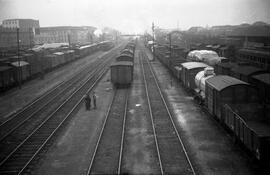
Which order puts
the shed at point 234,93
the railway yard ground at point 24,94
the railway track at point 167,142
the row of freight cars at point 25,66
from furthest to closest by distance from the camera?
the row of freight cars at point 25,66 → the railway yard ground at point 24,94 → the shed at point 234,93 → the railway track at point 167,142

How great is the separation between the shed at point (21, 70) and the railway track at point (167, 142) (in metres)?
19.8

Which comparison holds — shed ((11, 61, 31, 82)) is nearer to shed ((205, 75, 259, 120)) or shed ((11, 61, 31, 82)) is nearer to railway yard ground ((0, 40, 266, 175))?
railway yard ground ((0, 40, 266, 175))

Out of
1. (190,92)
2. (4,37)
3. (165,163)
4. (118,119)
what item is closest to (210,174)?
(165,163)

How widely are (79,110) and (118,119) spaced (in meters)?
4.84

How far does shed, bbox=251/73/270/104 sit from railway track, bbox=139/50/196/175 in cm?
677

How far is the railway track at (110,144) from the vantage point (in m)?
13.7

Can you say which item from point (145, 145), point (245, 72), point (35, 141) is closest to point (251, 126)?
point (145, 145)

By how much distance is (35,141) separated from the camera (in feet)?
58.4

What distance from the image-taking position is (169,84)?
121ft

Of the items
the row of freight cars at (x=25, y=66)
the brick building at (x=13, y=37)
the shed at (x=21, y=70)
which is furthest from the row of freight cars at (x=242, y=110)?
the brick building at (x=13, y=37)

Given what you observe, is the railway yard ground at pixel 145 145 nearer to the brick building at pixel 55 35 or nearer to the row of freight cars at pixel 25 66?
the row of freight cars at pixel 25 66

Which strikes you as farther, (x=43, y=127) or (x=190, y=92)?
(x=190, y=92)

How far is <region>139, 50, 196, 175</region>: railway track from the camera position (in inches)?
535

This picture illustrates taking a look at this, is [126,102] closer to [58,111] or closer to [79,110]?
[79,110]
